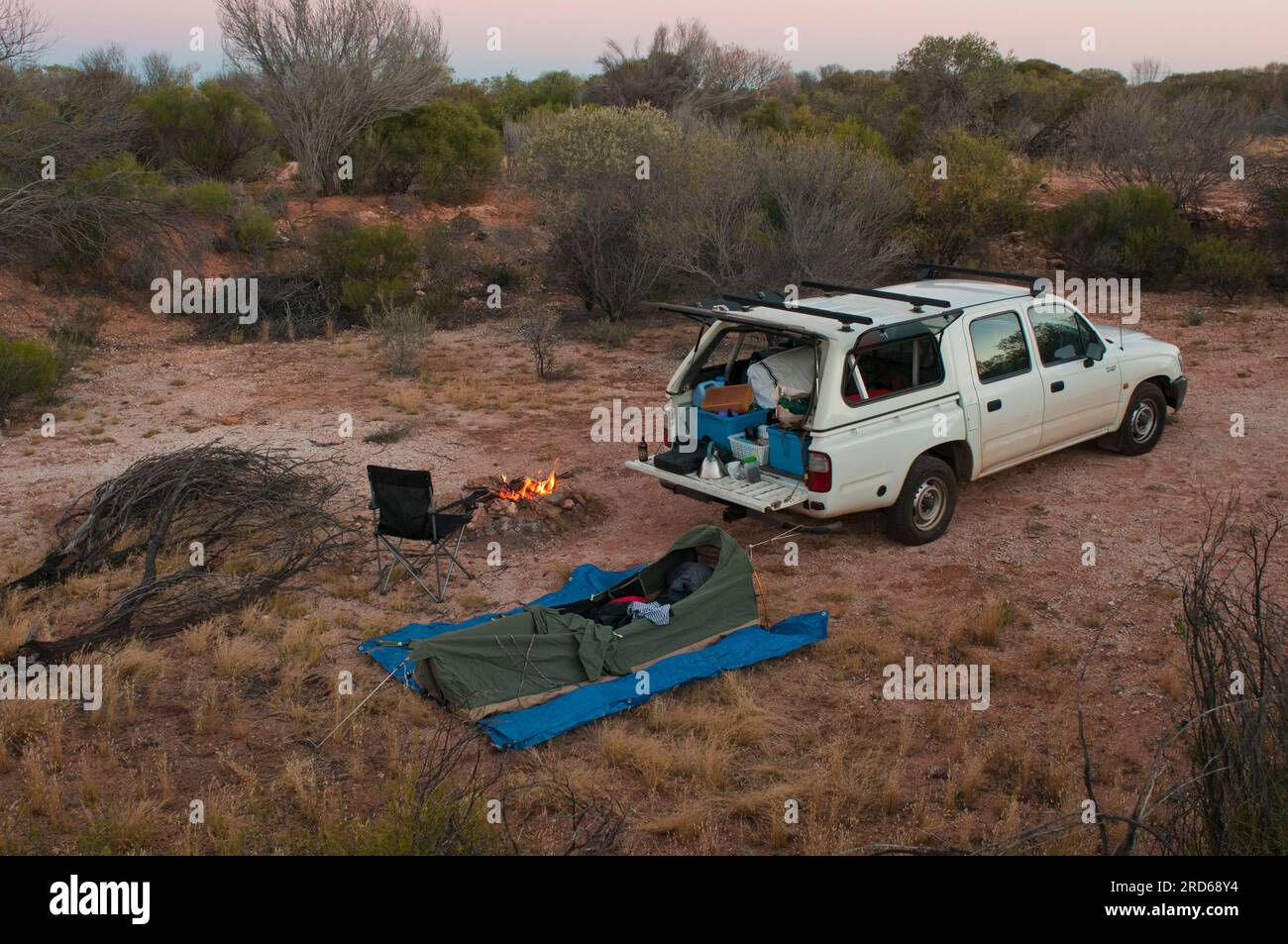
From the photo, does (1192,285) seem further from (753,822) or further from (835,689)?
(753,822)

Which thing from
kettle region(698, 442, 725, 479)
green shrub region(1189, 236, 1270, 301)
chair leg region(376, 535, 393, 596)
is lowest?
chair leg region(376, 535, 393, 596)

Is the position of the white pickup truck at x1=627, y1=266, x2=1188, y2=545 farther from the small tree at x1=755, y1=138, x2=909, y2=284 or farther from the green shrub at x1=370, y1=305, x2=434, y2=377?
the green shrub at x1=370, y1=305, x2=434, y2=377

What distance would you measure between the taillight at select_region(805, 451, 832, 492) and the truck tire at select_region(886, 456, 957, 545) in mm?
833

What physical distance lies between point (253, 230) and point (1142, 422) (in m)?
15.7

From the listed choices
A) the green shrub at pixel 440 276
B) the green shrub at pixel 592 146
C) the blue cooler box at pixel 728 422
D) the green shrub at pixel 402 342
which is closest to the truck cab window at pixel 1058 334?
the blue cooler box at pixel 728 422

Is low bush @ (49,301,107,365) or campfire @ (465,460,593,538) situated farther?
low bush @ (49,301,107,365)

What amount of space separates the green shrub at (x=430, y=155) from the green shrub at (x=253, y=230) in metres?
5.16

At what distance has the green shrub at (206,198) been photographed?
778 inches

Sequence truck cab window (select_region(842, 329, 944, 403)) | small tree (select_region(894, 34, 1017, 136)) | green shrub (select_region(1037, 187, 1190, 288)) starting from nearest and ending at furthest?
truck cab window (select_region(842, 329, 944, 403)) < green shrub (select_region(1037, 187, 1190, 288)) < small tree (select_region(894, 34, 1017, 136))

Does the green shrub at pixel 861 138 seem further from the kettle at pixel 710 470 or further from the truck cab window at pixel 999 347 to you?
the kettle at pixel 710 470

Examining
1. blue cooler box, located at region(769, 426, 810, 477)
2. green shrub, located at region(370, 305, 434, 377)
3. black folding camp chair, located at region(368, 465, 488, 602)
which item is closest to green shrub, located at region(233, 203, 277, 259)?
green shrub, located at region(370, 305, 434, 377)

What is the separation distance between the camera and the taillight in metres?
7.51

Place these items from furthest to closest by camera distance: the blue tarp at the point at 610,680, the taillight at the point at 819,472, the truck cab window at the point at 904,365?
the truck cab window at the point at 904,365, the taillight at the point at 819,472, the blue tarp at the point at 610,680

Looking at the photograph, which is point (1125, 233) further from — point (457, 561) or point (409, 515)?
point (409, 515)
